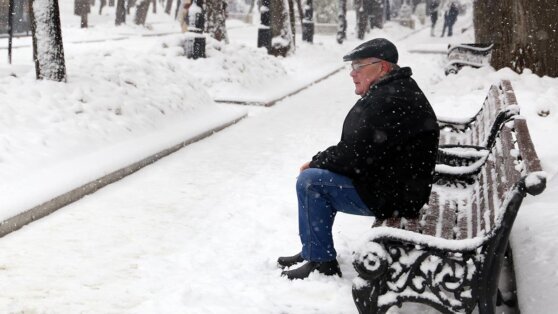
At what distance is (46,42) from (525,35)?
766cm

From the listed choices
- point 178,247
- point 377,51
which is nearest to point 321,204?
point 377,51

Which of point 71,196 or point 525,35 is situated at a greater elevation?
point 525,35

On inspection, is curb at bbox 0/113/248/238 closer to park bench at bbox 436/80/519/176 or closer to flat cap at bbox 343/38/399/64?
flat cap at bbox 343/38/399/64

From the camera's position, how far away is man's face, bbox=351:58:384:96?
4.00 metres

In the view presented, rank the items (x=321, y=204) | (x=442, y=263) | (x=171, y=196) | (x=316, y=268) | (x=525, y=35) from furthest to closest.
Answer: (x=525, y=35) → (x=171, y=196) → (x=316, y=268) → (x=321, y=204) → (x=442, y=263)

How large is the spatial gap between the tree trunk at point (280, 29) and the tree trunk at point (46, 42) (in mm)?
11006

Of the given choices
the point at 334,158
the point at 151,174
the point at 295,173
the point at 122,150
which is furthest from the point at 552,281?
the point at 122,150

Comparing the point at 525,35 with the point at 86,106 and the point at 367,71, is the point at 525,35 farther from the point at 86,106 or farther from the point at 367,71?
the point at 367,71

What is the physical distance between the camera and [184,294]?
13.9ft

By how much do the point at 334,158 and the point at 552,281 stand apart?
149 cm

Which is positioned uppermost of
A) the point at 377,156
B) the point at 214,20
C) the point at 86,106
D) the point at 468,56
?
the point at 214,20

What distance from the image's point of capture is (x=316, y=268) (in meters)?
4.41

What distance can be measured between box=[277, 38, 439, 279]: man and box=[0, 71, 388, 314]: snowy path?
62 cm

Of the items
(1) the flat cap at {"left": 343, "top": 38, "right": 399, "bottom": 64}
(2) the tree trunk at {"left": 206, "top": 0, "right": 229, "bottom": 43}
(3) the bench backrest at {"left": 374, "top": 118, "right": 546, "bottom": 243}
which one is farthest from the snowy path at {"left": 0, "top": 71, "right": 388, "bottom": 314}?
(2) the tree trunk at {"left": 206, "top": 0, "right": 229, "bottom": 43}
